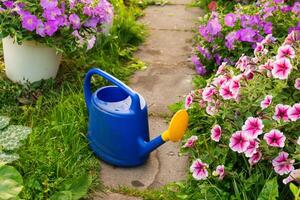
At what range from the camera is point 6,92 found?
10.4 feet

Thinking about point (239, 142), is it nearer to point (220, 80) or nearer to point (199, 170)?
point (199, 170)

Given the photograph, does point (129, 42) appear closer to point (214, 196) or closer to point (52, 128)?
point (52, 128)

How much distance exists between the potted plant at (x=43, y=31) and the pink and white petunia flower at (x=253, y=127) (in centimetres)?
122

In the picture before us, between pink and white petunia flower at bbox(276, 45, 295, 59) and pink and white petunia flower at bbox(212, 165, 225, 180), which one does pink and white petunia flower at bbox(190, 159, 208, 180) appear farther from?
pink and white petunia flower at bbox(276, 45, 295, 59)

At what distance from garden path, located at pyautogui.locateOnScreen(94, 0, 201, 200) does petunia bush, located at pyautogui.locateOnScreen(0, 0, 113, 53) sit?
1.66ft

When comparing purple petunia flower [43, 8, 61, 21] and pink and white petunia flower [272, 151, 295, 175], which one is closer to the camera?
pink and white petunia flower [272, 151, 295, 175]

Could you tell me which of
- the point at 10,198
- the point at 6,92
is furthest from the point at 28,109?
the point at 10,198

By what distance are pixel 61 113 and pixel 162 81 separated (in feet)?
2.59

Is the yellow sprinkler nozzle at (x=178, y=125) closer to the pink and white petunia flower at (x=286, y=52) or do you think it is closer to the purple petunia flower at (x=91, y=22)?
the pink and white petunia flower at (x=286, y=52)

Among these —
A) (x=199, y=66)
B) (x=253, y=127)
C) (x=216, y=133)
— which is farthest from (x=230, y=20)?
(x=253, y=127)

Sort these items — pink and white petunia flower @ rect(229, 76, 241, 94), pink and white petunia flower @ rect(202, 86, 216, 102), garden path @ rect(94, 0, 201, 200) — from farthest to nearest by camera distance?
garden path @ rect(94, 0, 201, 200), pink and white petunia flower @ rect(202, 86, 216, 102), pink and white petunia flower @ rect(229, 76, 241, 94)

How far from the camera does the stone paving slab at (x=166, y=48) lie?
3.83 m

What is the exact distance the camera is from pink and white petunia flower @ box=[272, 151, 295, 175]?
87.7 inches

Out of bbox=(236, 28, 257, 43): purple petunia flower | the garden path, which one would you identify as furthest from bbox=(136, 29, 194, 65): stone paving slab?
bbox=(236, 28, 257, 43): purple petunia flower
